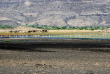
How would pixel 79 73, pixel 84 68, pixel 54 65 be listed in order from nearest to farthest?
1. pixel 79 73
2. pixel 84 68
3. pixel 54 65

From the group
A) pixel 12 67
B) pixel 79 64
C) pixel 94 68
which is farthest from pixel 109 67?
pixel 12 67

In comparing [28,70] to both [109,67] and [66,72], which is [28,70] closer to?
[66,72]

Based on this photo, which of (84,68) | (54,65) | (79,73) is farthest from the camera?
(54,65)

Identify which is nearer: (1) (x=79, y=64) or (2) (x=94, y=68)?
(2) (x=94, y=68)

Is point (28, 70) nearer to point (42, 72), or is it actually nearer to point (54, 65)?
point (42, 72)

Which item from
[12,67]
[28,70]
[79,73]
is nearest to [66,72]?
[79,73]

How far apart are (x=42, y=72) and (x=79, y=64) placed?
6.31 meters

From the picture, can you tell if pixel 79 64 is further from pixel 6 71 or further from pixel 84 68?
pixel 6 71

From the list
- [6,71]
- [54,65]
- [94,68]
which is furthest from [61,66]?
[6,71]

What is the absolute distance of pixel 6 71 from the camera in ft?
94.0

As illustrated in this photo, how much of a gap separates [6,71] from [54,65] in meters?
5.72

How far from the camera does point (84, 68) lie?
30719 millimetres

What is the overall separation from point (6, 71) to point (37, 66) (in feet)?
13.3

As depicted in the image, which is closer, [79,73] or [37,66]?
[79,73]
